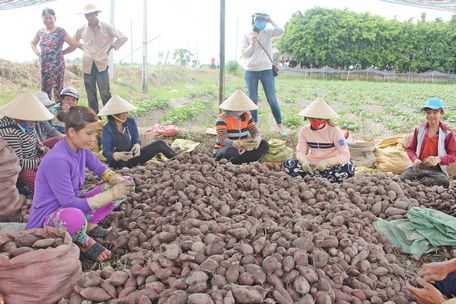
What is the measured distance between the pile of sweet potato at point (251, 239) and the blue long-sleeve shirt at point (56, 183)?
1.40 feet

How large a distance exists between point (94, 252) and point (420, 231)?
2270 mm

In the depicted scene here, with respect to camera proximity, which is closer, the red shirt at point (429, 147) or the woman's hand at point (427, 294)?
the woman's hand at point (427, 294)

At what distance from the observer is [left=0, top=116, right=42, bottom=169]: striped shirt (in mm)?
3357

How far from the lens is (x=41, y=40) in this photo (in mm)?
5457

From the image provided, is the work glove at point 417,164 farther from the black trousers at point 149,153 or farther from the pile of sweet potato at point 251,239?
the black trousers at point 149,153

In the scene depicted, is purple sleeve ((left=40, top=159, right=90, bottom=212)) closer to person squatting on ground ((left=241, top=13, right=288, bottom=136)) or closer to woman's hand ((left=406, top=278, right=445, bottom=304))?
woman's hand ((left=406, top=278, right=445, bottom=304))

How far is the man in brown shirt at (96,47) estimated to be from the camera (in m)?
5.50

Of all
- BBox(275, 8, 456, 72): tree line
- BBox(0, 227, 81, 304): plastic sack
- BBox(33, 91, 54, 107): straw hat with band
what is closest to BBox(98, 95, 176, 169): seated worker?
BBox(33, 91, 54, 107): straw hat with band

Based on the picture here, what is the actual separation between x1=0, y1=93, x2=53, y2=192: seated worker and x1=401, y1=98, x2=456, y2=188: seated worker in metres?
3.54

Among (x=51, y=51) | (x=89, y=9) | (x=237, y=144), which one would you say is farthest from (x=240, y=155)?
(x=51, y=51)

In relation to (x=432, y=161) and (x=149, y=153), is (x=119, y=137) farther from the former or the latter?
(x=432, y=161)

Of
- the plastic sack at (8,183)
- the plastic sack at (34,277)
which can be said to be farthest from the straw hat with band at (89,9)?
the plastic sack at (34,277)

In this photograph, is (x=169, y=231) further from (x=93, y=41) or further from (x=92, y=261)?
(x=93, y=41)

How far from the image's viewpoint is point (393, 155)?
16.2ft
